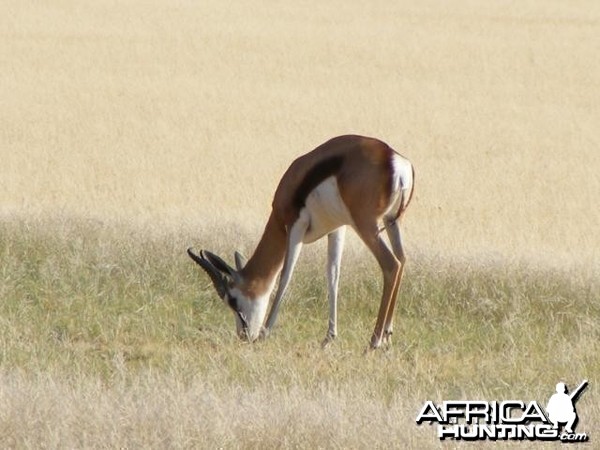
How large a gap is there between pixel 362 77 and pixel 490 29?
11.2 m

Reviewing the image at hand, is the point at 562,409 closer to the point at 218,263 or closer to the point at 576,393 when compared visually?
the point at 576,393

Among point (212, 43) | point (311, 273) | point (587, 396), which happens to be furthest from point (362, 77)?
point (587, 396)

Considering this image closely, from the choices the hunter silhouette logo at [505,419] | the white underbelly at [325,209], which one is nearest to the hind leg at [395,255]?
the white underbelly at [325,209]

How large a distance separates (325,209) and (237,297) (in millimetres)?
972

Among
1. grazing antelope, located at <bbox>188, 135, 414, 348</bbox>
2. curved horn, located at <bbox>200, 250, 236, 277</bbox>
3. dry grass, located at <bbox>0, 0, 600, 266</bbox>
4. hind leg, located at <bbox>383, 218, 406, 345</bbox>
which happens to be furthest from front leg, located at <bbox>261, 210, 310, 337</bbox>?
dry grass, located at <bbox>0, 0, 600, 266</bbox>

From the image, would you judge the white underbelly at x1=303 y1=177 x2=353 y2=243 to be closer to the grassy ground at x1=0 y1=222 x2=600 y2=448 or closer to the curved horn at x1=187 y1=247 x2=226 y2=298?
the curved horn at x1=187 y1=247 x2=226 y2=298

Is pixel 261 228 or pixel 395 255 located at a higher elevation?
pixel 261 228

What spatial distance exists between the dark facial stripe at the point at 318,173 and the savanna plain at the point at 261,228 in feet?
3.83

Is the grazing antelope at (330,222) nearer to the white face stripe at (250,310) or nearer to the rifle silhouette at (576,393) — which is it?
the white face stripe at (250,310)

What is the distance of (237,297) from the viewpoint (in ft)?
34.4

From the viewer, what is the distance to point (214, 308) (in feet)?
36.9

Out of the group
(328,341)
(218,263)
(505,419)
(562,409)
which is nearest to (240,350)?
(328,341)

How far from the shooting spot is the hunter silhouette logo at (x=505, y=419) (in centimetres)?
677

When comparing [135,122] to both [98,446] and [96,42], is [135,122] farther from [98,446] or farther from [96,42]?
[98,446]
